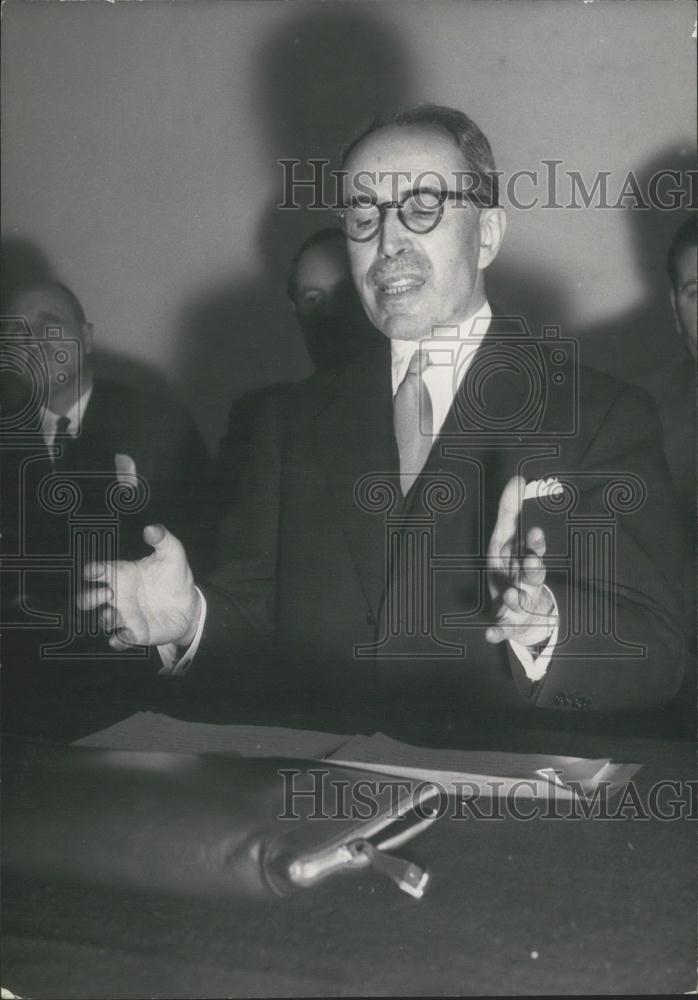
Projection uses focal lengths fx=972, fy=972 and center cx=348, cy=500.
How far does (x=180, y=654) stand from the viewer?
1.52 m

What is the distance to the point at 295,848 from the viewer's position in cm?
90

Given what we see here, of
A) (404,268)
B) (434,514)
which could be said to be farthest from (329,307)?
(434,514)

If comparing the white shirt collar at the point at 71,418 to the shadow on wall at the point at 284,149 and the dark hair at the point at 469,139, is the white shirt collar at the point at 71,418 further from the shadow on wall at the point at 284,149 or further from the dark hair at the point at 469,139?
the dark hair at the point at 469,139

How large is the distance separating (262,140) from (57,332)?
457mm

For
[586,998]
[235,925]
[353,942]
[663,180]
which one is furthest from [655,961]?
[663,180]

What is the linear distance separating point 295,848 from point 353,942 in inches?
3.8

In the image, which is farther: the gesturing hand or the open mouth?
the open mouth

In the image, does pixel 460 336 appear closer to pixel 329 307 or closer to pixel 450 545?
pixel 329 307

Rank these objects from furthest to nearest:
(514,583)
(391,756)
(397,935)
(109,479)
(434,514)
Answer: (109,479), (434,514), (514,583), (391,756), (397,935)

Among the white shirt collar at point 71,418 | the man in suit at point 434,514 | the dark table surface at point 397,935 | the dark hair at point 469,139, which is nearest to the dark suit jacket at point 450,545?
the man in suit at point 434,514

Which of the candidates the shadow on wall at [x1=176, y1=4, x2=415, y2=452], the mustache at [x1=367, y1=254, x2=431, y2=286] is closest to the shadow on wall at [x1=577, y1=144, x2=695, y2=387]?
the mustache at [x1=367, y1=254, x2=431, y2=286]

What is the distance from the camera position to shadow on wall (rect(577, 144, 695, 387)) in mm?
1442

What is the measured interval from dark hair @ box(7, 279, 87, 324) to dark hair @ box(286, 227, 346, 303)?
35cm

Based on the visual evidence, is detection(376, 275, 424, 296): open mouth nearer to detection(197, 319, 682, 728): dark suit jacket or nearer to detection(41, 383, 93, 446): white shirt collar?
detection(197, 319, 682, 728): dark suit jacket
